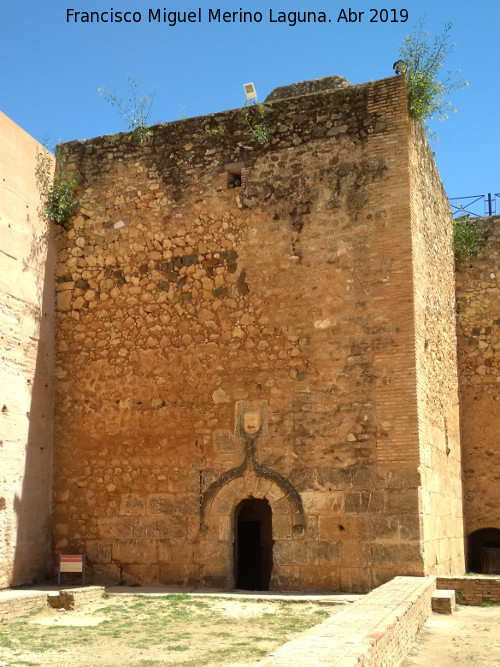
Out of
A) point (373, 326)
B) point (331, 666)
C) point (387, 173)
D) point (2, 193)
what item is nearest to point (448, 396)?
point (373, 326)

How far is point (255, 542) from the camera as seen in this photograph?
12.7 metres

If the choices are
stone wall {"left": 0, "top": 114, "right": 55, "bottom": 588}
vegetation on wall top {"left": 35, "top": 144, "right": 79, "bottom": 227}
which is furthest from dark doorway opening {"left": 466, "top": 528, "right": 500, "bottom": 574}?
vegetation on wall top {"left": 35, "top": 144, "right": 79, "bottom": 227}

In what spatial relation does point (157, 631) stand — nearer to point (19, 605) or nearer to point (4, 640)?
point (4, 640)

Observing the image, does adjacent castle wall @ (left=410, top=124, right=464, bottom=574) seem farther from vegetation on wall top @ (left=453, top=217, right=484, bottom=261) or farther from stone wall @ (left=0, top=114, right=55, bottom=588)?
stone wall @ (left=0, top=114, right=55, bottom=588)

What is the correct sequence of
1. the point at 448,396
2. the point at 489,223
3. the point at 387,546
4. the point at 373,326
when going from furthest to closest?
the point at 489,223 < the point at 448,396 < the point at 373,326 < the point at 387,546

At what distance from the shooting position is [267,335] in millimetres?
10070

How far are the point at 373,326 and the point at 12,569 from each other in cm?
541

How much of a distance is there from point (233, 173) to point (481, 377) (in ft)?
19.4

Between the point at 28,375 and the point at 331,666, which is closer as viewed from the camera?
the point at 331,666

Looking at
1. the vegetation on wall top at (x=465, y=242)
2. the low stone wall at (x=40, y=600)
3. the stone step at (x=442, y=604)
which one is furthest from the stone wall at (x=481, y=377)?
the low stone wall at (x=40, y=600)

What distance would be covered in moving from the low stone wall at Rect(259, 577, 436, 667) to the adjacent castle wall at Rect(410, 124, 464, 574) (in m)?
1.80

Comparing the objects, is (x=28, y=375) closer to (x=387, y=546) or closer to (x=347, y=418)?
(x=347, y=418)

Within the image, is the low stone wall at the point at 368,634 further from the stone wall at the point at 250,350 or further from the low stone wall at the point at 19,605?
the low stone wall at the point at 19,605

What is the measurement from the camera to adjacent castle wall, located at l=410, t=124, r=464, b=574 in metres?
9.71
